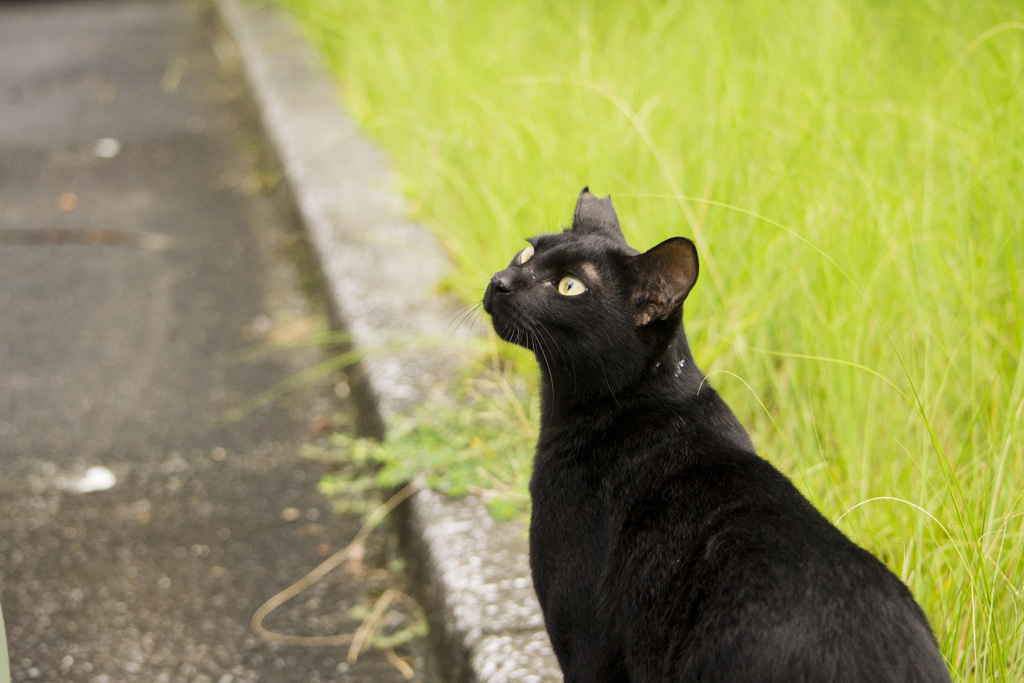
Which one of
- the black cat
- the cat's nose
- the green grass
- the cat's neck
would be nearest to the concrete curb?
the green grass

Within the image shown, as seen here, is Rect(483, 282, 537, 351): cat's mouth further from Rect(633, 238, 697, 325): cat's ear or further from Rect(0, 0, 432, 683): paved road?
Rect(0, 0, 432, 683): paved road

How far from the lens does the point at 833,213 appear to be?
7.07 ft

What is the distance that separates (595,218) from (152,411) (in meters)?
1.72

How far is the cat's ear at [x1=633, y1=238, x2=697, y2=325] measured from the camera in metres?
1.32

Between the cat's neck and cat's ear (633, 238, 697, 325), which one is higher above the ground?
cat's ear (633, 238, 697, 325)

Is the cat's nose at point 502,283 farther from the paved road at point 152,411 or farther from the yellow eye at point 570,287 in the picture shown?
the paved road at point 152,411

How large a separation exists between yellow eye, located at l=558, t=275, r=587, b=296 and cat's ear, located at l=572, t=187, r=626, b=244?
161 mm

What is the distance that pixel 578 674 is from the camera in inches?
53.2

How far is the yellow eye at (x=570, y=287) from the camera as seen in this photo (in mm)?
1478

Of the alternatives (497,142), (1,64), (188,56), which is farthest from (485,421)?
(1,64)

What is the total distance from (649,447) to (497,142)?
6.16 feet

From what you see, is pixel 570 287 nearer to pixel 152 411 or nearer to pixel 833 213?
pixel 833 213

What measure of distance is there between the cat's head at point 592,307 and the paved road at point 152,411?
0.82m

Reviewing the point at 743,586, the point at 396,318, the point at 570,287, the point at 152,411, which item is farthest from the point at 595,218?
the point at 152,411
